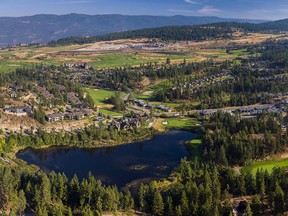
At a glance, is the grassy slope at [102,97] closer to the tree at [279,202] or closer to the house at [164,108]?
the house at [164,108]

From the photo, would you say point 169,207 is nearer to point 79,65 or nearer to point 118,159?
point 118,159

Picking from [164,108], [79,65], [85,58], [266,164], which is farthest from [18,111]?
[85,58]

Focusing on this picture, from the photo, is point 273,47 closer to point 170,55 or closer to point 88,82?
point 170,55

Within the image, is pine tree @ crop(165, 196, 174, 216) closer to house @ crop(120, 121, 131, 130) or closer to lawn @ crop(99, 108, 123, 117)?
house @ crop(120, 121, 131, 130)

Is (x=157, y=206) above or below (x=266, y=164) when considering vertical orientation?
above

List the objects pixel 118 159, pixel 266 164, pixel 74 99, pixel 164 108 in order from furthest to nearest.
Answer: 1. pixel 74 99
2. pixel 164 108
3. pixel 118 159
4. pixel 266 164

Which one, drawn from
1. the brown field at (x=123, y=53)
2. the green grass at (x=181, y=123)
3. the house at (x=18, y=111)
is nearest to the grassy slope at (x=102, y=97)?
the green grass at (x=181, y=123)

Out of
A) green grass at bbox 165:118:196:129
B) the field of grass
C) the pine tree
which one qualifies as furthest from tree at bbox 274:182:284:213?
the field of grass
